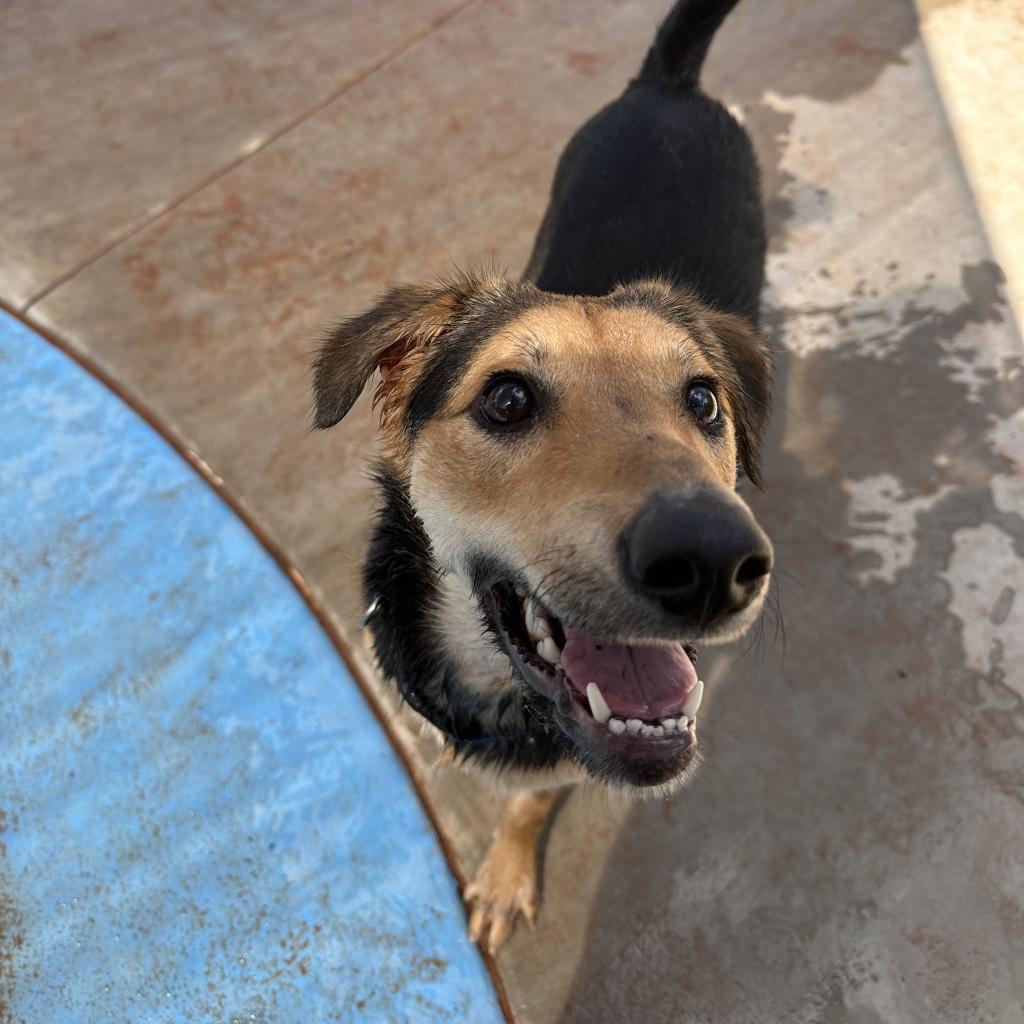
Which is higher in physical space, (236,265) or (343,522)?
(236,265)

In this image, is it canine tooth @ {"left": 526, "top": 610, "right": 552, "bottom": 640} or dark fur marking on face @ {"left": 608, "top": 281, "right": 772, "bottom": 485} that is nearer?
canine tooth @ {"left": 526, "top": 610, "right": 552, "bottom": 640}

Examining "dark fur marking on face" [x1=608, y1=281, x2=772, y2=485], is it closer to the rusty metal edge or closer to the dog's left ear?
the dog's left ear

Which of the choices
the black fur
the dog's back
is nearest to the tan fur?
the black fur

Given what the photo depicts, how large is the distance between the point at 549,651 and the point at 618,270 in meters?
1.60

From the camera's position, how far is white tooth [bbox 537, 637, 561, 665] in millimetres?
1893

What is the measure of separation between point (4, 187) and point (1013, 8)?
593 centimetres

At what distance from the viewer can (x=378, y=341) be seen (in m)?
2.18

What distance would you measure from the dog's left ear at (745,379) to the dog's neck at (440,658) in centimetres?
100

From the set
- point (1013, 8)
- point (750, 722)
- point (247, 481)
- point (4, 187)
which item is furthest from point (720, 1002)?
point (1013, 8)

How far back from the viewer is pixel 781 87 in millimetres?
4602

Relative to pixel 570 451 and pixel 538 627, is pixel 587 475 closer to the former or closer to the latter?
pixel 570 451

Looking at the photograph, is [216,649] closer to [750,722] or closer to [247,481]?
[247,481]

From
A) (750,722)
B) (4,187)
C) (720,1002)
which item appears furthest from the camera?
(4,187)

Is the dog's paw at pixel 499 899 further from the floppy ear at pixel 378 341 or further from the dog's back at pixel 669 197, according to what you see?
the dog's back at pixel 669 197
